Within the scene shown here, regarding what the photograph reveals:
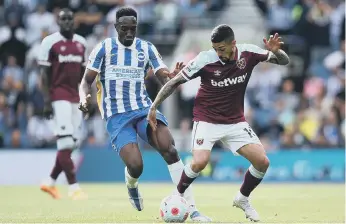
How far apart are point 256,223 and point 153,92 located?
44.8 feet

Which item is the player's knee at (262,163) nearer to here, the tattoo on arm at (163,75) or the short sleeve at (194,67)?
the short sleeve at (194,67)

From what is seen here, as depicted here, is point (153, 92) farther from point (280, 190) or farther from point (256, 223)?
point (256, 223)

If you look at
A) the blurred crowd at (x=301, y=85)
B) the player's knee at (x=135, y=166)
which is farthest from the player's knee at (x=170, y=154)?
the blurred crowd at (x=301, y=85)

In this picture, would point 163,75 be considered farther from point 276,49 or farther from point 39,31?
point 39,31

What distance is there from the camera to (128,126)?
40.0ft

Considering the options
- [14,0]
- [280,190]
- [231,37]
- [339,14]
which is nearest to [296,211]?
[231,37]

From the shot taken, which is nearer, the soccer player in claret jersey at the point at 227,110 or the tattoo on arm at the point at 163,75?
the soccer player in claret jersey at the point at 227,110

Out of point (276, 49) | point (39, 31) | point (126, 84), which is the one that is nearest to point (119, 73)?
point (126, 84)

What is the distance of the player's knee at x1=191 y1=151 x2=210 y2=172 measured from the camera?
1145 cm

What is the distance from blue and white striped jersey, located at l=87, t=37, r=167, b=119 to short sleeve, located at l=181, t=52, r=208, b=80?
3.30ft

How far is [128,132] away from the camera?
39.8 ft

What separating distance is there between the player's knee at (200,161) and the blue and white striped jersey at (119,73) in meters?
1.22

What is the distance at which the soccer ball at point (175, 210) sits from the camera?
1104 cm

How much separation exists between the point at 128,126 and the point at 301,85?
43.8 feet
